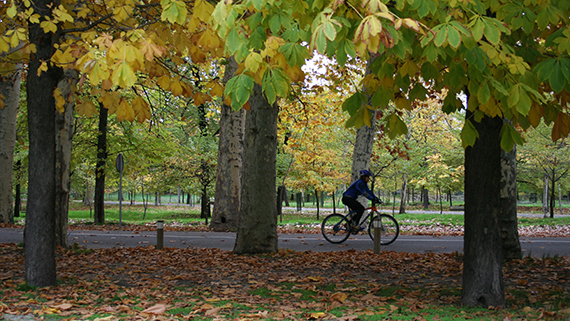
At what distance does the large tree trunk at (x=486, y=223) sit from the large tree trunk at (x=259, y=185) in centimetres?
406

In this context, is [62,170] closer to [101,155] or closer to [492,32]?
[492,32]

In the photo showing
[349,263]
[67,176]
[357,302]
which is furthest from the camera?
[67,176]

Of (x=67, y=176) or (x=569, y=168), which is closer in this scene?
(x=67, y=176)

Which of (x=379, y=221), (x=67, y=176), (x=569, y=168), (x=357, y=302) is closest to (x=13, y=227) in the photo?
(x=67, y=176)

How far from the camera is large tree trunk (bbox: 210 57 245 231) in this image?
13844 millimetres

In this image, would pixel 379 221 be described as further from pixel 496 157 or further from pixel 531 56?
pixel 531 56

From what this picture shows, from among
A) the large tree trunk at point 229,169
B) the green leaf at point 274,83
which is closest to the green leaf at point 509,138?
the green leaf at point 274,83

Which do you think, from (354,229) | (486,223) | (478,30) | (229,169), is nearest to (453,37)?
(478,30)

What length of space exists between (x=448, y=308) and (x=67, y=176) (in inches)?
289

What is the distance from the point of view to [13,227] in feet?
46.2

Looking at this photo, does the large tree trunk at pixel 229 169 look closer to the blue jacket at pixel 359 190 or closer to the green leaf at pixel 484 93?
the blue jacket at pixel 359 190

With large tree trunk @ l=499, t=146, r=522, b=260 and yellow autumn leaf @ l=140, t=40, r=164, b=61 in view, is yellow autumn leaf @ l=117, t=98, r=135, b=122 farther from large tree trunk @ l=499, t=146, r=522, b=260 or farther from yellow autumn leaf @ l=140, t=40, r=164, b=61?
large tree trunk @ l=499, t=146, r=522, b=260

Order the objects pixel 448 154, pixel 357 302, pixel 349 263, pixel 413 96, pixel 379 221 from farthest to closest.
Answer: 1. pixel 448 154
2. pixel 379 221
3. pixel 349 263
4. pixel 357 302
5. pixel 413 96

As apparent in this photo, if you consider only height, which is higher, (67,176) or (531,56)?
(531,56)
